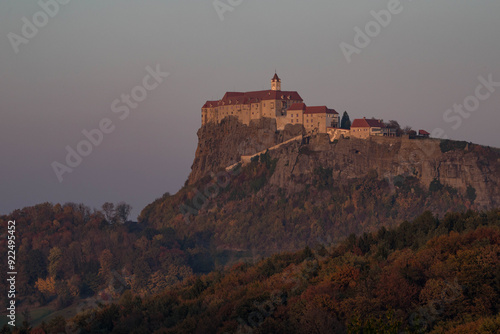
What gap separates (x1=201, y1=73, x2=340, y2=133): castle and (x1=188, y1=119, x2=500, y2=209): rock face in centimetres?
119

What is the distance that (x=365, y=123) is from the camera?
371 ft

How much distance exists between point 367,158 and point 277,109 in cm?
1485

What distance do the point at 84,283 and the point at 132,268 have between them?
23.7 feet

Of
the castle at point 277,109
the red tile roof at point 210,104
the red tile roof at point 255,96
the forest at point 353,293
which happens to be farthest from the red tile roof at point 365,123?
the forest at point 353,293

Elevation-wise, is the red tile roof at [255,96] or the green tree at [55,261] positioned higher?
the red tile roof at [255,96]

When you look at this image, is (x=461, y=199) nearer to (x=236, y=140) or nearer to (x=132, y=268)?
(x=236, y=140)

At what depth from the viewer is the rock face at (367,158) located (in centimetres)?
11394

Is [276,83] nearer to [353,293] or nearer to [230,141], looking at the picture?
[230,141]

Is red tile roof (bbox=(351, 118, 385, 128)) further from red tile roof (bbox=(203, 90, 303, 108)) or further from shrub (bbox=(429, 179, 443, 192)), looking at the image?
shrub (bbox=(429, 179, 443, 192))

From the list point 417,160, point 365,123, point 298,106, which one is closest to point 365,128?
point 365,123

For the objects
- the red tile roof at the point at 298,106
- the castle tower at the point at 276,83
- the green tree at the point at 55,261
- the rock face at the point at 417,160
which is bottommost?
the green tree at the point at 55,261

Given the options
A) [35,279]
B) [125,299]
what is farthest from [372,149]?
[125,299]

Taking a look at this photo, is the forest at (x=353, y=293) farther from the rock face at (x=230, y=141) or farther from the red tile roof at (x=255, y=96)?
the red tile roof at (x=255, y=96)

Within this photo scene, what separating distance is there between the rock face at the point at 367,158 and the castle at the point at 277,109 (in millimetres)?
1186
